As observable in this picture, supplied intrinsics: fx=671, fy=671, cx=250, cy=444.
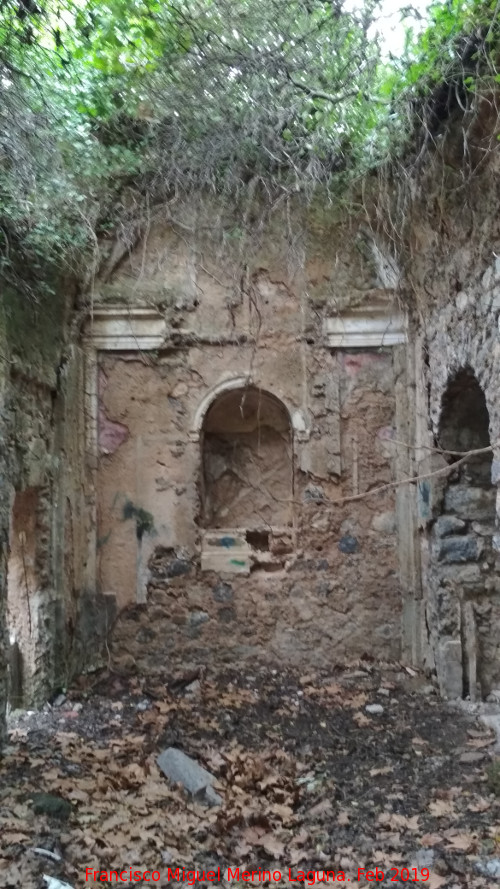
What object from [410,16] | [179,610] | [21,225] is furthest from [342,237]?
[179,610]

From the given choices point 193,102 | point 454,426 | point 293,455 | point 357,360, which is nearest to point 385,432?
point 357,360

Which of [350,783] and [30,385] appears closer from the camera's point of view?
[350,783]

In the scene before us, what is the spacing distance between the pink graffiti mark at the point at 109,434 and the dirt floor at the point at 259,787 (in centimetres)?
191

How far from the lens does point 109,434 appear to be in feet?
18.8

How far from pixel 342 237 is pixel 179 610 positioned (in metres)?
3.43

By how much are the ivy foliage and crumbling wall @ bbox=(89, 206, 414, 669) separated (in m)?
0.60

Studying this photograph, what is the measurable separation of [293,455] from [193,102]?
2.85 meters

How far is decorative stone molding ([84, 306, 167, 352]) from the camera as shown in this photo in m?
5.70

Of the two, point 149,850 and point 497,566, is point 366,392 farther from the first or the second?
point 149,850

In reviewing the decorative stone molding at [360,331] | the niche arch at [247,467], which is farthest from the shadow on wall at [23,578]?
the decorative stone molding at [360,331]

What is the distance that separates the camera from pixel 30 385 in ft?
15.8

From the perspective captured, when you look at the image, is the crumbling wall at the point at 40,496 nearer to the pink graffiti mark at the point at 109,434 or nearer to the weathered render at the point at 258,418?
the weathered render at the point at 258,418

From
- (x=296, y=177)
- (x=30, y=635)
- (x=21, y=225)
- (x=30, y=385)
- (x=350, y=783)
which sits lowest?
(x=350, y=783)

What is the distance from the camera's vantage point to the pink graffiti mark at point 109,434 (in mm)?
5730
